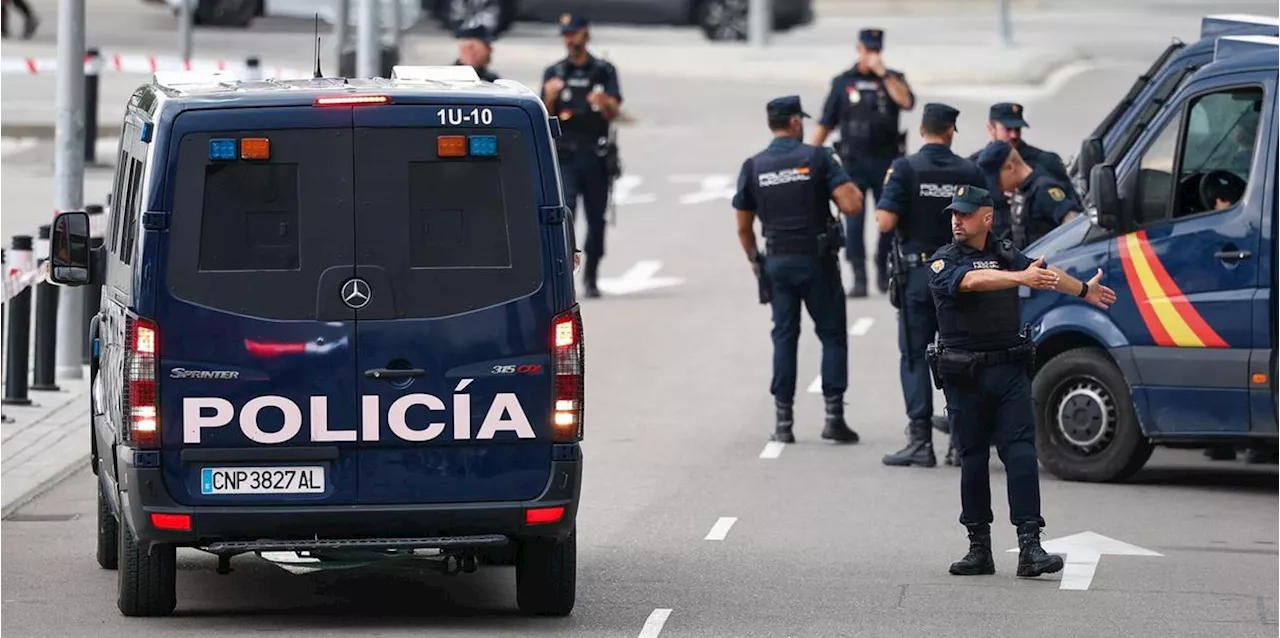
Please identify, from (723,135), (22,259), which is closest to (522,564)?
(22,259)

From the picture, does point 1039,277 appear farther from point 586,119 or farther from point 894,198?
point 586,119

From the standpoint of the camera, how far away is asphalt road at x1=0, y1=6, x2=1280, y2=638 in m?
10.3

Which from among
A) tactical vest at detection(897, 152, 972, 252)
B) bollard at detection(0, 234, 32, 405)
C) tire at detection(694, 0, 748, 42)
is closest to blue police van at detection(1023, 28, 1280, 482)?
tactical vest at detection(897, 152, 972, 252)

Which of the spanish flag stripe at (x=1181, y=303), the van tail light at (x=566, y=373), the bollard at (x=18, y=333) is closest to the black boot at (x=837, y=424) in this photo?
the spanish flag stripe at (x=1181, y=303)

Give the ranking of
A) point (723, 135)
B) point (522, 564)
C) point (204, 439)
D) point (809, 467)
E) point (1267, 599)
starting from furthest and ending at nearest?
1. point (723, 135)
2. point (809, 467)
3. point (1267, 599)
4. point (522, 564)
5. point (204, 439)

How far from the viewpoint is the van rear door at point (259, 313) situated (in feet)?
31.5

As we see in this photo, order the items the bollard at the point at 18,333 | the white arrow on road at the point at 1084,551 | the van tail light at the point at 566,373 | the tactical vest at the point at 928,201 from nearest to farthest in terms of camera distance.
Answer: the van tail light at the point at 566,373, the white arrow on road at the point at 1084,551, the tactical vest at the point at 928,201, the bollard at the point at 18,333

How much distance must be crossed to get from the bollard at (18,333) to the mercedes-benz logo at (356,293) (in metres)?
6.58

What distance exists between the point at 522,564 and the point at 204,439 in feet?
4.44

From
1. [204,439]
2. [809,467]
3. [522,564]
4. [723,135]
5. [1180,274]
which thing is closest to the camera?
[204,439]

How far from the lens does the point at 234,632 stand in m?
9.91

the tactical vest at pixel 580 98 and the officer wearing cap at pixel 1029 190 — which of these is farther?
the tactical vest at pixel 580 98

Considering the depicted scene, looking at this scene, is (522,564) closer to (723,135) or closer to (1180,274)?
(1180,274)

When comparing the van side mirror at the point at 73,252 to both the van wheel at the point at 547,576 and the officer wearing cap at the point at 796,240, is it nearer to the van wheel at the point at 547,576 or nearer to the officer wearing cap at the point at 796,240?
the van wheel at the point at 547,576
